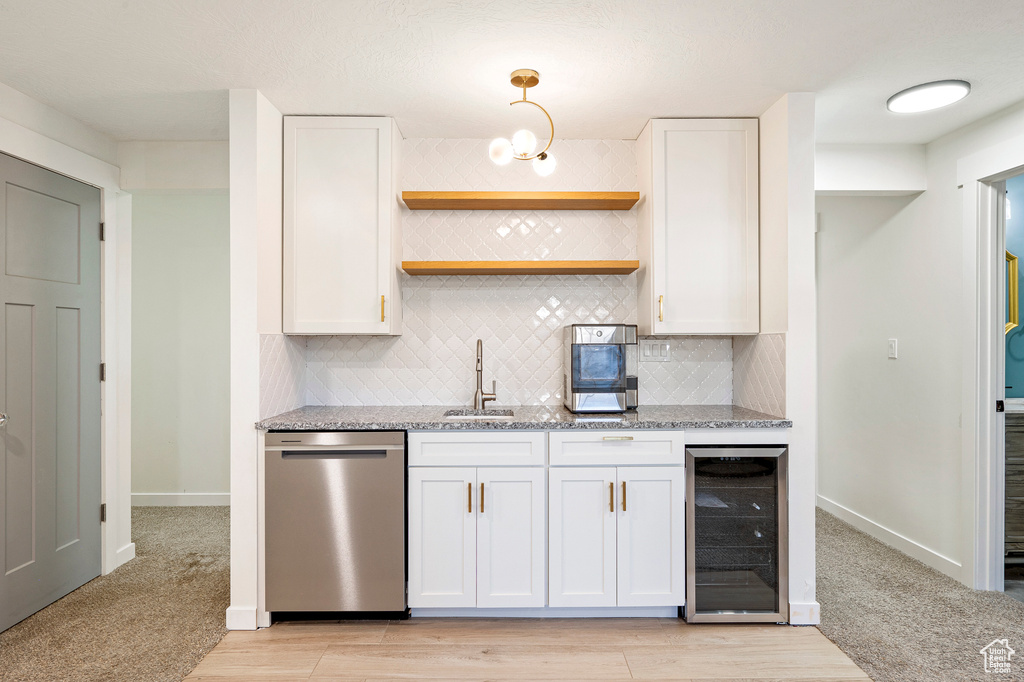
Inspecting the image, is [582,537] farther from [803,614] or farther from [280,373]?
[280,373]

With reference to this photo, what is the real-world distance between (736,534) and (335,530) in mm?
1782

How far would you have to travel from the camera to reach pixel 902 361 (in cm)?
349

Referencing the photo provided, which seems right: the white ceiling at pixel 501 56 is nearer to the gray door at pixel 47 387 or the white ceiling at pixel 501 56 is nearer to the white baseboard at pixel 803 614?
the gray door at pixel 47 387

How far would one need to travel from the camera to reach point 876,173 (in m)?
3.31

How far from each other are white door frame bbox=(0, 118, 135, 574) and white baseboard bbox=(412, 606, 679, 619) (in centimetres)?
185

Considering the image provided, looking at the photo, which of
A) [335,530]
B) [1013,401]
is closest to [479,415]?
[335,530]

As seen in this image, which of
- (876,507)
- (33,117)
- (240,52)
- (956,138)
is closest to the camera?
(240,52)

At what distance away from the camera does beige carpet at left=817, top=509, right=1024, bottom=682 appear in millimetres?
2260

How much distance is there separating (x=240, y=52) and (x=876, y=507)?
4.29 metres

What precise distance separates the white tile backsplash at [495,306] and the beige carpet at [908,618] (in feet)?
5.62

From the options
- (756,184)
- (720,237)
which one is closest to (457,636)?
(720,237)

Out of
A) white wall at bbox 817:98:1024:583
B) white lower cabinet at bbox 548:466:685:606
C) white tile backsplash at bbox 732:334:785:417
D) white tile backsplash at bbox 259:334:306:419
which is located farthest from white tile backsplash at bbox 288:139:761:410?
white wall at bbox 817:98:1024:583

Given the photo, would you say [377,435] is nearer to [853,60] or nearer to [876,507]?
[853,60]

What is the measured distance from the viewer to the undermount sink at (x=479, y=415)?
2.67 m
